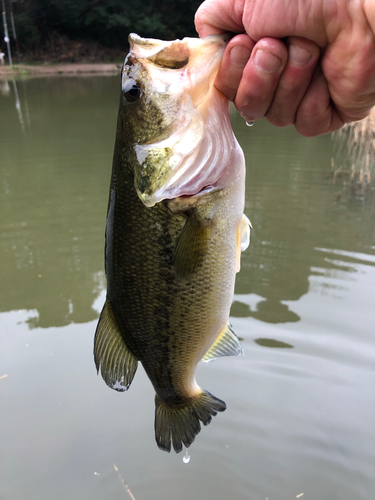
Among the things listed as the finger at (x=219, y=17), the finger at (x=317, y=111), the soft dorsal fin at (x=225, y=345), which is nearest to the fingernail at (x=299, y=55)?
the finger at (x=317, y=111)

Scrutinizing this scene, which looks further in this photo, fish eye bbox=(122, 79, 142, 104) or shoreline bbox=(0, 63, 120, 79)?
shoreline bbox=(0, 63, 120, 79)

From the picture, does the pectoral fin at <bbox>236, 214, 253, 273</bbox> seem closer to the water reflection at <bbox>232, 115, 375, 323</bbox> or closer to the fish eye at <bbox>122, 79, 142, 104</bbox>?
the fish eye at <bbox>122, 79, 142, 104</bbox>

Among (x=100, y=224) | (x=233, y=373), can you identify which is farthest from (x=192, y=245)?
(x=100, y=224)

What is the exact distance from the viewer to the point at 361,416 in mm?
2914

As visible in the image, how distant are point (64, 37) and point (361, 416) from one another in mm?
44434

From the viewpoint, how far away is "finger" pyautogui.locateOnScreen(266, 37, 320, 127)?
4.42 ft

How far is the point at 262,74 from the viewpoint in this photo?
136 centimetres

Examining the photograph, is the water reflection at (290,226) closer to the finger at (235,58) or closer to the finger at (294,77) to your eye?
the finger at (294,77)

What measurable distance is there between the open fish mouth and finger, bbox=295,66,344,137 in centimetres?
32

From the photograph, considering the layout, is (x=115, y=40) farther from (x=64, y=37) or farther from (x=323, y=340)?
(x=323, y=340)

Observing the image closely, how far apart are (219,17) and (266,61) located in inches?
10.5

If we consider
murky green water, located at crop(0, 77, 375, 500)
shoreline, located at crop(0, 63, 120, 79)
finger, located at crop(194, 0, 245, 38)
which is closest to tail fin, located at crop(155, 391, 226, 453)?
murky green water, located at crop(0, 77, 375, 500)

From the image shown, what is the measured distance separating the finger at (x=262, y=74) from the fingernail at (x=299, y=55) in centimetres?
2

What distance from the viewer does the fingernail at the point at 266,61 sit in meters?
1.32
